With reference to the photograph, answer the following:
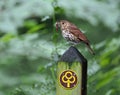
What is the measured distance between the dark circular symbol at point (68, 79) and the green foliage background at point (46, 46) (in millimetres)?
732

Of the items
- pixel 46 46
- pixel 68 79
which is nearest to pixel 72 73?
pixel 68 79

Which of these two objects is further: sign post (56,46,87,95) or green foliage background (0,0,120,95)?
green foliage background (0,0,120,95)

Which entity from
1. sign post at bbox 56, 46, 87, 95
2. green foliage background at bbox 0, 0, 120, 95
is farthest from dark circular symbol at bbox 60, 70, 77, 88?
green foliage background at bbox 0, 0, 120, 95

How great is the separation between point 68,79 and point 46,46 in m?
1.24

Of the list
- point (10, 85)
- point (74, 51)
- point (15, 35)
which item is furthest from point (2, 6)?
point (74, 51)

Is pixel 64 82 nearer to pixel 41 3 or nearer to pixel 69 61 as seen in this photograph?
pixel 69 61

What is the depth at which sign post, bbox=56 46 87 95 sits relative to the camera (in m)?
5.15

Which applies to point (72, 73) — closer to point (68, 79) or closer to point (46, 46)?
point (68, 79)

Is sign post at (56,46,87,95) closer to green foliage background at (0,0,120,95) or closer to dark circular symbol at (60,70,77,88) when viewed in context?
dark circular symbol at (60,70,77,88)

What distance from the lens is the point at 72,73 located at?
5160 millimetres

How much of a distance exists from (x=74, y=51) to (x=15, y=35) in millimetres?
1800

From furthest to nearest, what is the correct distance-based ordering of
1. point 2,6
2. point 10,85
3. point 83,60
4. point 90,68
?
point 10,85
point 2,6
point 90,68
point 83,60

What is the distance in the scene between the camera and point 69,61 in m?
5.16

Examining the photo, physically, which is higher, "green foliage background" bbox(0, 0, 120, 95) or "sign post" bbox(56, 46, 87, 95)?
"green foliage background" bbox(0, 0, 120, 95)
